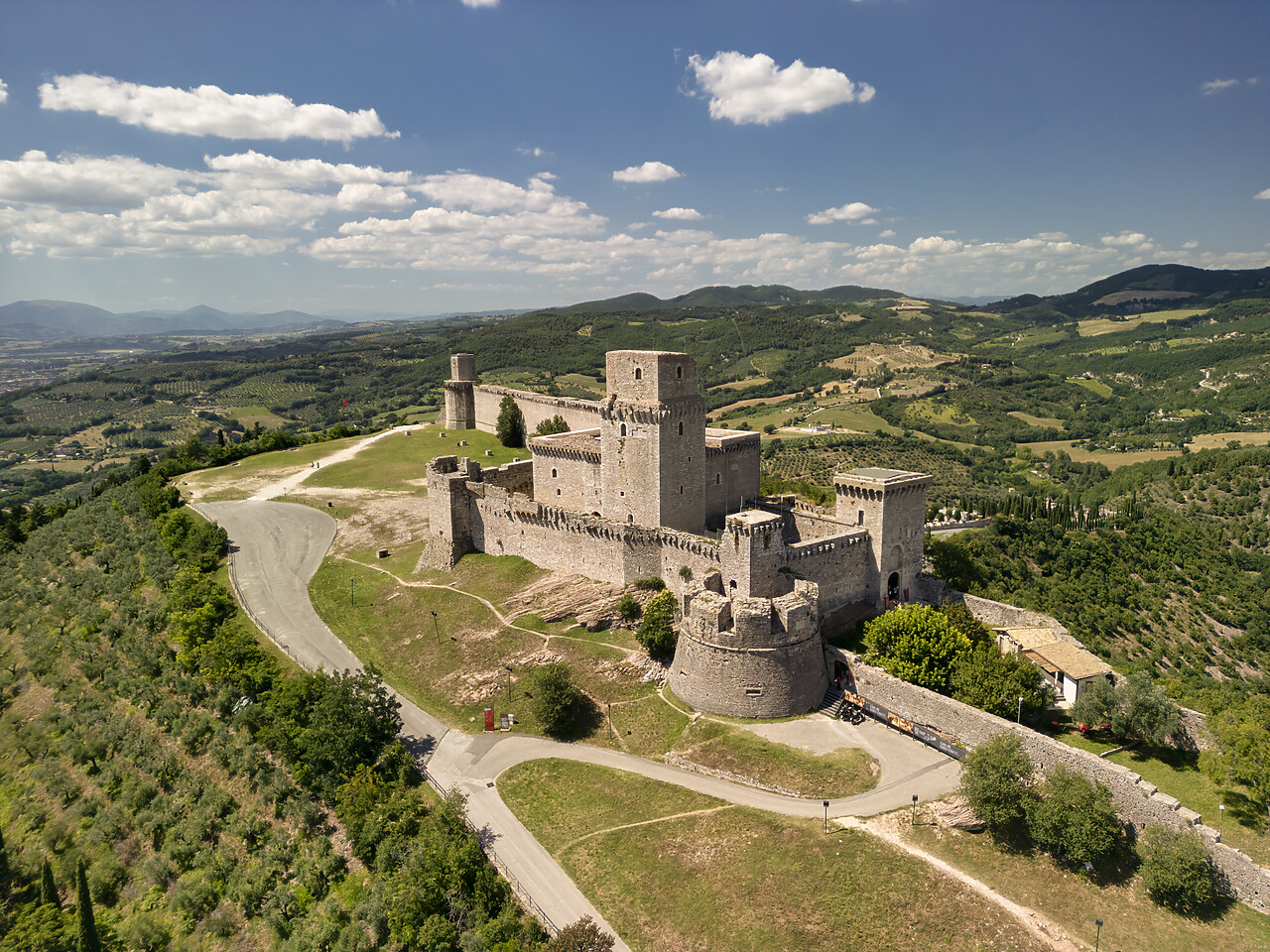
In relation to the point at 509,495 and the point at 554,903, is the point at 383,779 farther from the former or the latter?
the point at 509,495

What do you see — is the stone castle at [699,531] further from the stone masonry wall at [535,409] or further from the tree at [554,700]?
the stone masonry wall at [535,409]

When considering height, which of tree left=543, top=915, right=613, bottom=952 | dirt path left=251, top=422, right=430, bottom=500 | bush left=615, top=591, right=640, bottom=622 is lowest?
tree left=543, top=915, right=613, bottom=952

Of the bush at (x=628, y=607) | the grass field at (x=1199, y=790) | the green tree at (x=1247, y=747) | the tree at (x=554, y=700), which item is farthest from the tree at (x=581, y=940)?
the green tree at (x=1247, y=747)

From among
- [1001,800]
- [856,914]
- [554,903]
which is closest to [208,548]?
[554,903]

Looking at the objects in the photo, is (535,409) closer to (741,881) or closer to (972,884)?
(741,881)

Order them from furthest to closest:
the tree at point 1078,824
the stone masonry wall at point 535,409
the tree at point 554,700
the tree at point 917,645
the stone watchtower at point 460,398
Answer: the stone watchtower at point 460,398 → the stone masonry wall at point 535,409 → the tree at point 917,645 → the tree at point 554,700 → the tree at point 1078,824

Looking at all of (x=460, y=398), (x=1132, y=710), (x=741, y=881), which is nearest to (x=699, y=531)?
(x=741, y=881)

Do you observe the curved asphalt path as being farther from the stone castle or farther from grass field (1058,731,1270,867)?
grass field (1058,731,1270,867)

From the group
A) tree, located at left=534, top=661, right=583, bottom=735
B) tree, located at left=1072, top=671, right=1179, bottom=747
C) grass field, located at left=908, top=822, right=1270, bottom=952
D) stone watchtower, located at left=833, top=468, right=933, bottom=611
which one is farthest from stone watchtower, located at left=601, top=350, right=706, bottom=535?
tree, located at left=1072, top=671, right=1179, bottom=747
